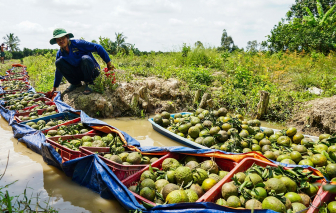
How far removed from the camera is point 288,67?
924 centimetres

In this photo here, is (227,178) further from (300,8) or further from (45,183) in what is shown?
(300,8)

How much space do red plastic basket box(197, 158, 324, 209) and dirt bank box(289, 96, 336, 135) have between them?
3297 mm

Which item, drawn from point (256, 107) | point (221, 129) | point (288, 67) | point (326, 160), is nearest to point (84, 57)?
point (221, 129)

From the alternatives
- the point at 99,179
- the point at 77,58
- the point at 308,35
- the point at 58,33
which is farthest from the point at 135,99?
the point at 308,35

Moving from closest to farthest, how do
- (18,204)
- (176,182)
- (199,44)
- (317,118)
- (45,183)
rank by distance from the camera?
1. (18,204)
2. (176,182)
3. (45,183)
4. (317,118)
5. (199,44)

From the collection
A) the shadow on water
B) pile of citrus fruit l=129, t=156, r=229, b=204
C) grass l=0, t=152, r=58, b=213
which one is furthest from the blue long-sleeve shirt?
pile of citrus fruit l=129, t=156, r=229, b=204

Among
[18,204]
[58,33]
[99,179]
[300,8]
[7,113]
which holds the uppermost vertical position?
[300,8]

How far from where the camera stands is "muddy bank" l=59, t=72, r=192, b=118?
607 cm

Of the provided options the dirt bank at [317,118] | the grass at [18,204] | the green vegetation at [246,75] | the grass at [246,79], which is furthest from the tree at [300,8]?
the grass at [18,204]

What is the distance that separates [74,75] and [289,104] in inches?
250

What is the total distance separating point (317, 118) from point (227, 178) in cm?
395

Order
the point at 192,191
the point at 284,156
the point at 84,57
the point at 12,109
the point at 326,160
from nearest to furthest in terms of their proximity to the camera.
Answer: the point at 192,191
the point at 326,160
the point at 284,156
the point at 12,109
the point at 84,57

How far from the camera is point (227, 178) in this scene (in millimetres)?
2348

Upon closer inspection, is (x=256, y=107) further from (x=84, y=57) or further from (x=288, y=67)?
(x=84, y=57)
